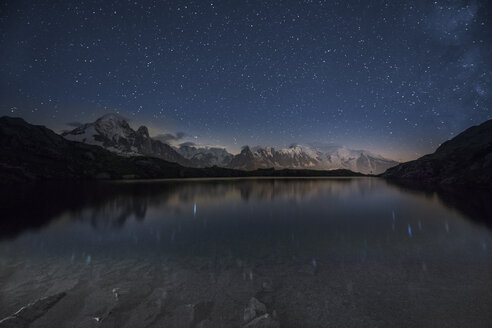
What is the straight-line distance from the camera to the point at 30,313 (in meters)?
8.11

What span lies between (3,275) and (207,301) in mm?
11820

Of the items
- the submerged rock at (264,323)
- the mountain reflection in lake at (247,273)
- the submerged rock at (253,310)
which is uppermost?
A: the submerged rock at (264,323)

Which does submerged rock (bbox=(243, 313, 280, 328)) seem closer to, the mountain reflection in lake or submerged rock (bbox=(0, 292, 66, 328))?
the mountain reflection in lake

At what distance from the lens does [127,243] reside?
56.9ft

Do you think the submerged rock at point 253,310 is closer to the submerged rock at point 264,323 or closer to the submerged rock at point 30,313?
the submerged rock at point 264,323

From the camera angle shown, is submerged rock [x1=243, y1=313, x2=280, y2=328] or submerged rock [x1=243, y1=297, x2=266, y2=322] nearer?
submerged rock [x1=243, y1=313, x2=280, y2=328]

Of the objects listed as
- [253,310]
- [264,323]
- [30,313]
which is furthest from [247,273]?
[30,313]

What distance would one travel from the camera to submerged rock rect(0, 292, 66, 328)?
755 cm

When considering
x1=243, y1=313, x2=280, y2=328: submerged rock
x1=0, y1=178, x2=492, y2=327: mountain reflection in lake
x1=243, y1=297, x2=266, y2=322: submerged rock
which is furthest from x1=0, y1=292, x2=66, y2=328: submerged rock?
x1=243, y1=313, x2=280, y2=328: submerged rock

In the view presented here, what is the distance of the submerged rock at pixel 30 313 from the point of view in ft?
24.8

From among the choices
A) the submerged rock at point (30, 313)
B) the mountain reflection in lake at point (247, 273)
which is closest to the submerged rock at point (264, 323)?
the mountain reflection in lake at point (247, 273)

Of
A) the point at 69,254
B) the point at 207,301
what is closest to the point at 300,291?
the point at 207,301

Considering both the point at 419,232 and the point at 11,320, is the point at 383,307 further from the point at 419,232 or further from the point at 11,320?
the point at 419,232

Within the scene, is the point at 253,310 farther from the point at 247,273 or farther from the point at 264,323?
the point at 247,273
